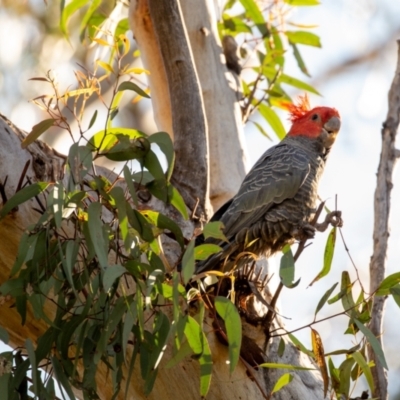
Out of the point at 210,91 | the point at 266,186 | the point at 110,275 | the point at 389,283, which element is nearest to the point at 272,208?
the point at 266,186

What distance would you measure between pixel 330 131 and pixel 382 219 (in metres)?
0.72

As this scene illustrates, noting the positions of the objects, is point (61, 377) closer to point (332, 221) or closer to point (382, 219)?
point (332, 221)

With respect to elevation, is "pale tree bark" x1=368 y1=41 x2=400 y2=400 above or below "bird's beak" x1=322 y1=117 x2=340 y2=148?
below

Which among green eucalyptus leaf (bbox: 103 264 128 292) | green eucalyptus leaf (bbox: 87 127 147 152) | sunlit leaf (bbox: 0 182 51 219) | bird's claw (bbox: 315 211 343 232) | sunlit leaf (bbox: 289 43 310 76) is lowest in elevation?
green eucalyptus leaf (bbox: 103 264 128 292)

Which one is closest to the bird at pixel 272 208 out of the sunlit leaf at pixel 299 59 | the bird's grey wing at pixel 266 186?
the bird's grey wing at pixel 266 186

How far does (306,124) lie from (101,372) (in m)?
1.68

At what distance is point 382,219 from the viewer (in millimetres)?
2826

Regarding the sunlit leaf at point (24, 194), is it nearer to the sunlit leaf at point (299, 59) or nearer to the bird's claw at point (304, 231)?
the bird's claw at point (304, 231)

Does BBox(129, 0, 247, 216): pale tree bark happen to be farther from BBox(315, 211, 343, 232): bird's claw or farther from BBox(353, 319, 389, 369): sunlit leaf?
BBox(353, 319, 389, 369): sunlit leaf

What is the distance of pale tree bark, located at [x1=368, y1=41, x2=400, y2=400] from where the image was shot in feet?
8.80

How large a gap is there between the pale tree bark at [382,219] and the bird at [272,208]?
243 mm

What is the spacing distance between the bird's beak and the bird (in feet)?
0.60

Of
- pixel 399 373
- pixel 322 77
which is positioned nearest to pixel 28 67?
pixel 322 77

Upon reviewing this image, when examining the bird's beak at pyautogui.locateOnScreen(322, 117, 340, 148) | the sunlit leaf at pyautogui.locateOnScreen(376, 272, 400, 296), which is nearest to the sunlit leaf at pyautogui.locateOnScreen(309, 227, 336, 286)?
the sunlit leaf at pyautogui.locateOnScreen(376, 272, 400, 296)
